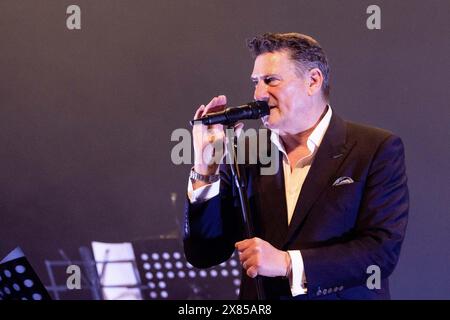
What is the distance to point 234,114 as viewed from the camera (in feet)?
5.95

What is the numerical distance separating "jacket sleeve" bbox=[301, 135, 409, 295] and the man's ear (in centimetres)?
30

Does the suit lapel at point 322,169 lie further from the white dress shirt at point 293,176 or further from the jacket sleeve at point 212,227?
the jacket sleeve at point 212,227

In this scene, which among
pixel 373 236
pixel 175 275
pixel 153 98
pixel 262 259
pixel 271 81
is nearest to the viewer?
pixel 262 259

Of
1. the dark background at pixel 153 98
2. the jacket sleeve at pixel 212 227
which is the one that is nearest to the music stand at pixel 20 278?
the jacket sleeve at pixel 212 227

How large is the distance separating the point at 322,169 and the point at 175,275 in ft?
4.18

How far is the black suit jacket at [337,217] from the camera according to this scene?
5.74 feet

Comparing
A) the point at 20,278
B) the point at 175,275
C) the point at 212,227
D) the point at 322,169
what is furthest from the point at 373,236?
the point at 175,275

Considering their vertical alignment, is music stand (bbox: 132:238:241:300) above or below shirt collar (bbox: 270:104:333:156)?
below

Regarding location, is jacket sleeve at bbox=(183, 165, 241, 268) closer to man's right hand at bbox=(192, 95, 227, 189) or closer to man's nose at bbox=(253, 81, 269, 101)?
man's right hand at bbox=(192, 95, 227, 189)

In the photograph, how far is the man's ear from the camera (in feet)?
6.71

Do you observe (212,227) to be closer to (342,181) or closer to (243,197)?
(243,197)

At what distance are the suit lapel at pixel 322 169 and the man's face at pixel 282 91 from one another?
11 centimetres

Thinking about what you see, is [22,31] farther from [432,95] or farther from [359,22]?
[432,95]

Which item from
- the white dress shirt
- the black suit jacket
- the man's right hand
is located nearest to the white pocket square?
the black suit jacket
